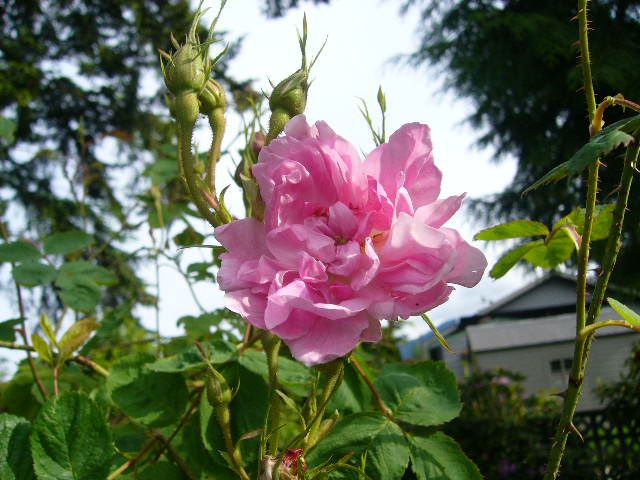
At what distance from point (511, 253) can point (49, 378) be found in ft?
2.06

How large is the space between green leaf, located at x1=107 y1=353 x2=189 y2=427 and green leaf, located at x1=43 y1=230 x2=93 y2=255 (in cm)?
35

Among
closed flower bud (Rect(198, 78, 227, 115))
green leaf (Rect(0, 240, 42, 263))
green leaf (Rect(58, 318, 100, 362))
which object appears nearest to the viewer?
closed flower bud (Rect(198, 78, 227, 115))

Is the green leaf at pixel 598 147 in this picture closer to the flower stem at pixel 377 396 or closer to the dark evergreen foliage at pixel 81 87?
the flower stem at pixel 377 396

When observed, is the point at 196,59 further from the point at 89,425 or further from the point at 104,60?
the point at 104,60

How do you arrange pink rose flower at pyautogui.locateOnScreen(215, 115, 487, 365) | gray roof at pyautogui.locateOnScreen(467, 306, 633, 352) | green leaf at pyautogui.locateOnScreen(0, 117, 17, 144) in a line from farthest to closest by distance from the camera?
1. gray roof at pyautogui.locateOnScreen(467, 306, 633, 352)
2. green leaf at pyautogui.locateOnScreen(0, 117, 17, 144)
3. pink rose flower at pyautogui.locateOnScreen(215, 115, 487, 365)

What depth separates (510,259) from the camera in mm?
601

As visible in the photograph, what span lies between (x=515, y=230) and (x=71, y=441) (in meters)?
0.42

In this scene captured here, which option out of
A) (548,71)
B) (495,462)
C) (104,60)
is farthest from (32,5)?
(548,71)

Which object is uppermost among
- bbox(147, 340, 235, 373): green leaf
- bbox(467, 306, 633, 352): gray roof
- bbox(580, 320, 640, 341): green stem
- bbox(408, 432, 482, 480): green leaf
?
bbox(467, 306, 633, 352): gray roof

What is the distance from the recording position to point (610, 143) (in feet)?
1.15

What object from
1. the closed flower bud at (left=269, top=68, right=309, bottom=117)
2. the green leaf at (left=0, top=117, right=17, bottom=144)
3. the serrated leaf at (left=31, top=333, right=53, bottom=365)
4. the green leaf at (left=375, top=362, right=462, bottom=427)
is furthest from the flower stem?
the green leaf at (left=0, top=117, right=17, bottom=144)

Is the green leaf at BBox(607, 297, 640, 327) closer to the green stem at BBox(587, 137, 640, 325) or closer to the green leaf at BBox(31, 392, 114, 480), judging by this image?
the green stem at BBox(587, 137, 640, 325)

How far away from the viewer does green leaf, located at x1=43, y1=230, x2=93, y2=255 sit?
0.88 meters

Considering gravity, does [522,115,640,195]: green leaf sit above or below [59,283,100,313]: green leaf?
below
